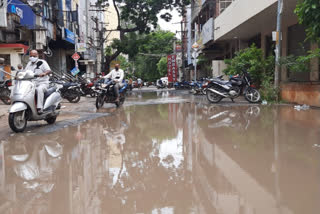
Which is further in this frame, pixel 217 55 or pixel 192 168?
pixel 217 55

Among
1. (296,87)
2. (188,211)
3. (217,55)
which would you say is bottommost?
(188,211)

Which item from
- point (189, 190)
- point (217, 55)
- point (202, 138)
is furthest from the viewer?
point (217, 55)

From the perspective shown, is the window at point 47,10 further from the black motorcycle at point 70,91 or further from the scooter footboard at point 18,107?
the scooter footboard at point 18,107

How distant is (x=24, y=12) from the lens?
16.1 m

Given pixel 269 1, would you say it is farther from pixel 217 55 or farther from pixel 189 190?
pixel 217 55

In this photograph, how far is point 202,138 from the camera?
5.84m

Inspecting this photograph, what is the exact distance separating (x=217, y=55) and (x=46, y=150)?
26187 millimetres

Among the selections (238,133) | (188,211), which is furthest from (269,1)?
(188,211)

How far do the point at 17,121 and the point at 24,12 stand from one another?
11338 mm

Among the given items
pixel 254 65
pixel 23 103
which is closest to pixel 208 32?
pixel 254 65

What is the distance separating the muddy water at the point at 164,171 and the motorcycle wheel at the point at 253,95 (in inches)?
241

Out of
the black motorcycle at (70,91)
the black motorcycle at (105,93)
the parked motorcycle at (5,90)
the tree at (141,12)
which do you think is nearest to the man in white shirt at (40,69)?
the black motorcycle at (105,93)

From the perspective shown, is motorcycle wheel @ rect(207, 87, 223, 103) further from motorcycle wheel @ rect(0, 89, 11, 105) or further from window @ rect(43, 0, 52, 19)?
window @ rect(43, 0, 52, 19)

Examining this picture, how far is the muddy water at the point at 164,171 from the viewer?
9.30 feet
